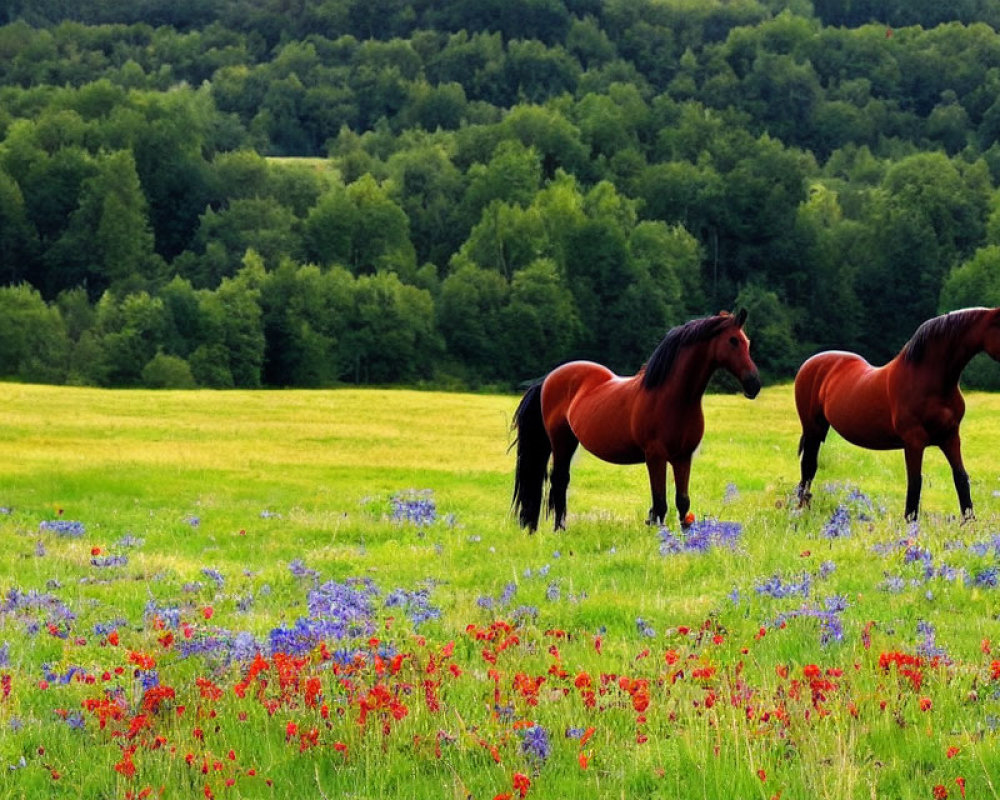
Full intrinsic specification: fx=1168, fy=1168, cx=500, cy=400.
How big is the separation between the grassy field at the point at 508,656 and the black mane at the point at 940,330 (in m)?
2.21

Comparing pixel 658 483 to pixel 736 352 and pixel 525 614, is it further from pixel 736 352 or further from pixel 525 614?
pixel 525 614

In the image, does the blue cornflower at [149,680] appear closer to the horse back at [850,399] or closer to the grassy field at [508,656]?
the grassy field at [508,656]

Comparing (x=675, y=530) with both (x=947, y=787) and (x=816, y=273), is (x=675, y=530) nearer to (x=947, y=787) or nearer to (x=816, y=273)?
(x=947, y=787)

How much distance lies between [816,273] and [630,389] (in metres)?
109

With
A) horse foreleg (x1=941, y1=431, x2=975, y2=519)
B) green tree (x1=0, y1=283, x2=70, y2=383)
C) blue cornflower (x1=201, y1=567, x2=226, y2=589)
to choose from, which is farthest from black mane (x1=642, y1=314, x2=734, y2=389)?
green tree (x1=0, y1=283, x2=70, y2=383)

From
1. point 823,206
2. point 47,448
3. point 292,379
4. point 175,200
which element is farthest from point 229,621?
point 175,200

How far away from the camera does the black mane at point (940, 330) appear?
590 inches

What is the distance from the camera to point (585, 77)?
199m

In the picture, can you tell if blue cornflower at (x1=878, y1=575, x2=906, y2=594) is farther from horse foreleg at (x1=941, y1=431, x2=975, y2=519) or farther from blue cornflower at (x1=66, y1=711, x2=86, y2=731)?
blue cornflower at (x1=66, y1=711, x2=86, y2=731)

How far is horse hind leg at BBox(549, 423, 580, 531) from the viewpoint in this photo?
671 inches

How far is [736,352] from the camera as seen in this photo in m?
14.7

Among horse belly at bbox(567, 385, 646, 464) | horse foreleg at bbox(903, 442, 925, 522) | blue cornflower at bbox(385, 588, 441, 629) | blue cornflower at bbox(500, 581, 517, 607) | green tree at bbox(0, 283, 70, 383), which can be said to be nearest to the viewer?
blue cornflower at bbox(385, 588, 441, 629)

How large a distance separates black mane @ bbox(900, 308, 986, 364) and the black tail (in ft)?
17.7

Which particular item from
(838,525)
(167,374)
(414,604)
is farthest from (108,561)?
(167,374)
